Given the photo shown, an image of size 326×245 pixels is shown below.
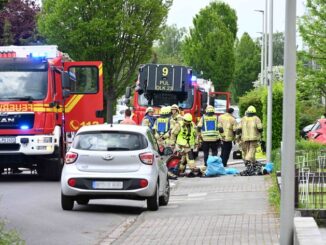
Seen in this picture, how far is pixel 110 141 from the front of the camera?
15539 millimetres

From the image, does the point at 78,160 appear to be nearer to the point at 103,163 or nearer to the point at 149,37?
the point at 103,163

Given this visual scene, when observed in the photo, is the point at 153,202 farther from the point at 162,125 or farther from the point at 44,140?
the point at 162,125

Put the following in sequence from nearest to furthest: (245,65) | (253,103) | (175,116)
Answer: (175,116) < (253,103) < (245,65)

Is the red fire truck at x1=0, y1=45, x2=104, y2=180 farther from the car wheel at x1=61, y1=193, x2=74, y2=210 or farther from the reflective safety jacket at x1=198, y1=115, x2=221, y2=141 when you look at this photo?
the car wheel at x1=61, y1=193, x2=74, y2=210

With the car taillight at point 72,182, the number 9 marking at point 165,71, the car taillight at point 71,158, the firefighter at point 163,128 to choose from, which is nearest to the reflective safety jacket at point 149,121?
the firefighter at point 163,128

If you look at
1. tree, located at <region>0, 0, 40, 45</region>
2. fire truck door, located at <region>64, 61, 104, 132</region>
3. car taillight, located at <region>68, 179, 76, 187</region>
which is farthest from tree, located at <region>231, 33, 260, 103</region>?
car taillight, located at <region>68, 179, 76, 187</region>

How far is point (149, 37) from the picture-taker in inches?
1827

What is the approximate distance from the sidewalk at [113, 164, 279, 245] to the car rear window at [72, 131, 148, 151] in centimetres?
120

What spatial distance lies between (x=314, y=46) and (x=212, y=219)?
23.8 metres

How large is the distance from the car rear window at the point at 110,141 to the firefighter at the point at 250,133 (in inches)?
337

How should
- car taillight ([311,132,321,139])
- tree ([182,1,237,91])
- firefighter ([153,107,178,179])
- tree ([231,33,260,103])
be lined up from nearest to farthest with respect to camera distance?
firefighter ([153,107,178,179]) → car taillight ([311,132,321,139]) → tree ([182,1,237,91]) → tree ([231,33,260,103])

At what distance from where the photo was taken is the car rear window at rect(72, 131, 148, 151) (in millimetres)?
15508

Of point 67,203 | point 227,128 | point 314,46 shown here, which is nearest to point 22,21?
point 314,46

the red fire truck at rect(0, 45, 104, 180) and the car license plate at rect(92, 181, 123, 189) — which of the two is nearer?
the car license plate at rect(92, 181, 123, 189)
